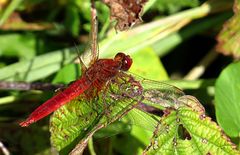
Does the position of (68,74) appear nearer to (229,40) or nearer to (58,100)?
(58,100)

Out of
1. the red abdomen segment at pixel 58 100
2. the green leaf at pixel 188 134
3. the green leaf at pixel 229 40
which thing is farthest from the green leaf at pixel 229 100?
the red abdomen segment at pixel 58 100

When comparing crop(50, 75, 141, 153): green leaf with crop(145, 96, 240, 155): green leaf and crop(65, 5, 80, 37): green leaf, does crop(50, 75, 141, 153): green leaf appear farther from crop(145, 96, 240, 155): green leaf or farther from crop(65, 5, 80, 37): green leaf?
crop(65, 5, 80, 37): green leaf

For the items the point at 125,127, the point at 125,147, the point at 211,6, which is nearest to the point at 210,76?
the point at 211,6

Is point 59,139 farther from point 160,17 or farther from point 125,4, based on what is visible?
point 160,17

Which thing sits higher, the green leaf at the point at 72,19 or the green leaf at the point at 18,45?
the green leaf at the point at 72,19

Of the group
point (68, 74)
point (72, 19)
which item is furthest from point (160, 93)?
point (72, 19)

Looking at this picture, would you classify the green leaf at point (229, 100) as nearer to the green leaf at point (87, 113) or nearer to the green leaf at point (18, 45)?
the green leaf at point (87, 113)
